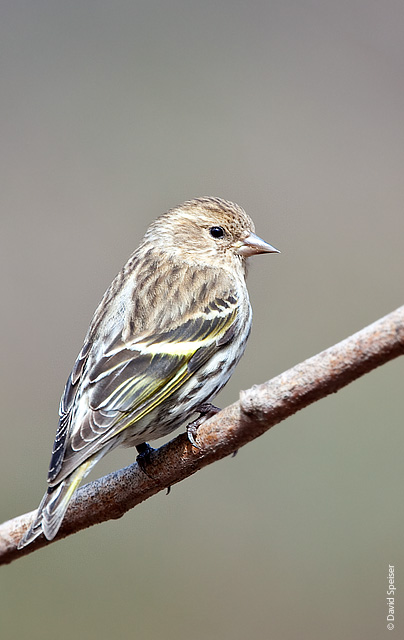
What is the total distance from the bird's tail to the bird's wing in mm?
34

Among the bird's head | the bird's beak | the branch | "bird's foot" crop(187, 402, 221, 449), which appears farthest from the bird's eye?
the branch

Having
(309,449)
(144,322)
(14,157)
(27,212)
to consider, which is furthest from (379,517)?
(14,157)

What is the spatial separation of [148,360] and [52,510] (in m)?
0.73

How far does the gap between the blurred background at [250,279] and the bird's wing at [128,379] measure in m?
2.13

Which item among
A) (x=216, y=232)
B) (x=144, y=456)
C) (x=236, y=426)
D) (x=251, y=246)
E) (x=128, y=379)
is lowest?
(x=236, y=426)

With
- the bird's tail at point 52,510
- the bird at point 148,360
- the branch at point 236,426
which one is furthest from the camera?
the bird at point 148,360

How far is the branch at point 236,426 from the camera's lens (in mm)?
2334

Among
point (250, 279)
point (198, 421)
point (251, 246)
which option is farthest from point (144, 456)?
point (250, 279)

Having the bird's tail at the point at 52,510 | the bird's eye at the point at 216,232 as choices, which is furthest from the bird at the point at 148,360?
the bird's eye at the point at 216,232

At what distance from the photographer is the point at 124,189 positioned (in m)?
7.73

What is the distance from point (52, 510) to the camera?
9.43 ft

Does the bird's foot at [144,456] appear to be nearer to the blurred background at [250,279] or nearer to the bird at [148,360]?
the bird at [148,360]

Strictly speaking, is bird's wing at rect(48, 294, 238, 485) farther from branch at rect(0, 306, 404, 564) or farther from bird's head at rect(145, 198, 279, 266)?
bird's head at rect(145, 198, 279, 266)

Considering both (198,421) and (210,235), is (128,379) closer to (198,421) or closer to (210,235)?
(198,421)
